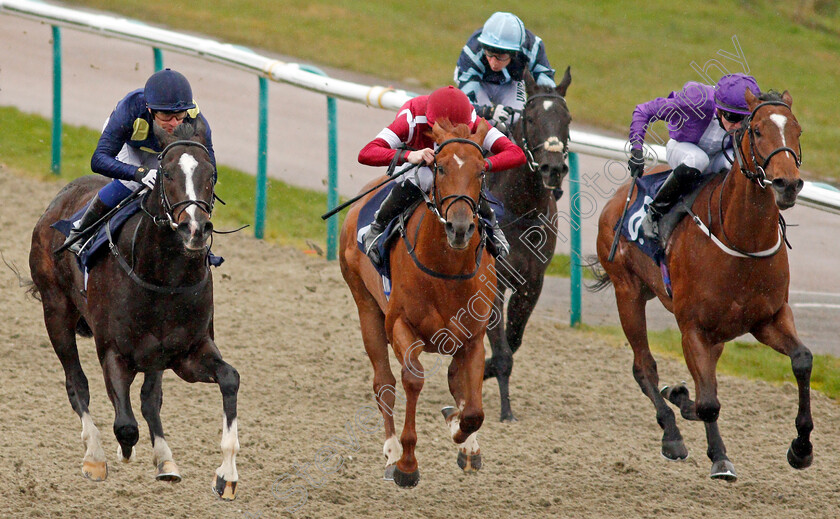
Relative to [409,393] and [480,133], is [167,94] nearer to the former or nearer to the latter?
[480,133]

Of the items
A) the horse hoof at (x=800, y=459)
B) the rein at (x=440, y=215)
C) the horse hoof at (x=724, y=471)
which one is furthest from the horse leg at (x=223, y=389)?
the horse hoof at (x=800, y=459)

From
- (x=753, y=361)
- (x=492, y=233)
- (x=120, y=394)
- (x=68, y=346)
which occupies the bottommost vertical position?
(x=753, y=361)

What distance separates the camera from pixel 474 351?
551cm

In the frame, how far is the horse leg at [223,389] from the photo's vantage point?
529 cm

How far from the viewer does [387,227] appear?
5.84 metres

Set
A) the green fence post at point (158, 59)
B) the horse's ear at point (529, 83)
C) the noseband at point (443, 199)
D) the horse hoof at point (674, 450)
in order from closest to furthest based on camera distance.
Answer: the noseband at point (443, 199), the horse hoof at point (674, 450), the horse's ear at point (529, 83), the green fence post at point (158, 59)

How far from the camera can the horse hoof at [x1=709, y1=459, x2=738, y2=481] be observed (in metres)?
5.68

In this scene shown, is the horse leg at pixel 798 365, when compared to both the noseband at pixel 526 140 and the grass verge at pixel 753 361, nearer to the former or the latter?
the noseband at pixel 526 140

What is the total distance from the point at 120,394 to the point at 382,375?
1.49 m

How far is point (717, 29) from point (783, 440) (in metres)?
14.9

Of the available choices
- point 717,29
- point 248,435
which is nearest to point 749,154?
point 248,435

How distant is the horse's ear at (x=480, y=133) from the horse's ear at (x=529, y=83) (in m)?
1.67

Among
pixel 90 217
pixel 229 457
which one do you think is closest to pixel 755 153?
pixel 229 457

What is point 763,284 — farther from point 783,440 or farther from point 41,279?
point 41,279
